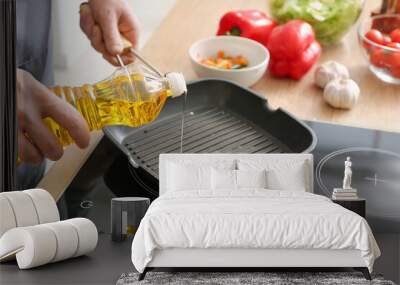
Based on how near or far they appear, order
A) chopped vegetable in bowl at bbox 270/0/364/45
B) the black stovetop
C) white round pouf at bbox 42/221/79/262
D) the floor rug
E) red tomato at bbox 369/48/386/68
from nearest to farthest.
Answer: the floor rug < white round pouf at bbox 42/221/79/262 < the black stovetop < red tomato at bbox 369/48/386/68 < chopped vegetable in bowl at bbox 270/0/364/45

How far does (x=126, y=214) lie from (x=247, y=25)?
77 centimetres

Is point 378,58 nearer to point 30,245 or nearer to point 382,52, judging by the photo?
point 382,52

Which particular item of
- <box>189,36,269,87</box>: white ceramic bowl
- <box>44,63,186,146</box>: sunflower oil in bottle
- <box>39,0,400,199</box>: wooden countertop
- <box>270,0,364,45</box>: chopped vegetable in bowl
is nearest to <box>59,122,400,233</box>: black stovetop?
<box>39,0,400,199</box>: wooden countertop

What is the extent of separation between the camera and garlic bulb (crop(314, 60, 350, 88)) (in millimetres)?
3148

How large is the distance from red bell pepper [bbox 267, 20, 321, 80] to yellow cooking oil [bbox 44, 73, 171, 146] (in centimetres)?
38

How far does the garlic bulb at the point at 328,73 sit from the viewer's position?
3.15 m

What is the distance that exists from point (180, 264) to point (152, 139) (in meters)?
0.58

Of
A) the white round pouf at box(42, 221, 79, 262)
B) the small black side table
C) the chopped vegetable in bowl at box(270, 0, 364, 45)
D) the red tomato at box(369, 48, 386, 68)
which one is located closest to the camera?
the white round pouf at box(42, 221, 79, 262)

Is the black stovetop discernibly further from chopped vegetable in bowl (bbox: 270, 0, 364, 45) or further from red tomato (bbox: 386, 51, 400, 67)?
chopped vegetable in bowl (bbox: 270, 0, 364, 45)

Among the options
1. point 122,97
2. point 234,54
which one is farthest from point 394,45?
point 122,97

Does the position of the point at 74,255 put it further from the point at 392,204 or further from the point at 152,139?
the point at 392,204

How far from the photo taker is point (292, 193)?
9.18ft

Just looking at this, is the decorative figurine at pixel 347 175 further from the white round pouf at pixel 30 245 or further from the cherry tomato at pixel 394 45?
the white round pouf at pixel 30 245

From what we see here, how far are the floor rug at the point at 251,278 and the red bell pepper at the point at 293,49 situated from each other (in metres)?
0.75
